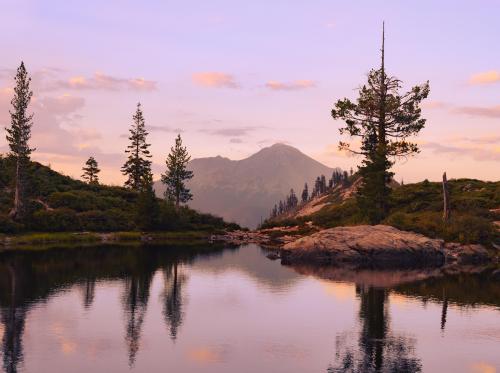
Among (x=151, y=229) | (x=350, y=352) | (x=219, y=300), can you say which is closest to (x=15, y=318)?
(x=219, y=300)

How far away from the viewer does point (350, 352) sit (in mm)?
18984

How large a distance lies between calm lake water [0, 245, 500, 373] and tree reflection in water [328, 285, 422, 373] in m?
0.06

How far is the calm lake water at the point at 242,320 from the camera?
17719mm

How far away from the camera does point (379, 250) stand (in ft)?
165

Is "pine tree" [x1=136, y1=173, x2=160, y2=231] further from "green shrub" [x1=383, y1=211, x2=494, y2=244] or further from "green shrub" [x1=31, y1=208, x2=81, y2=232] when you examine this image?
"green shrub" [x1=383, y1=211, x2=494, y2=244]

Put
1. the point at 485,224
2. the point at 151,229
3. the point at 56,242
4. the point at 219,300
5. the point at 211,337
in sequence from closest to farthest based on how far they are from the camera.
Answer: the point at 211,337, the point at 219,300, the point at 485,224, the point at 56,242, the point at 151,229

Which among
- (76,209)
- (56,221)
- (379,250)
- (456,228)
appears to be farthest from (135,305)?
(76,209)

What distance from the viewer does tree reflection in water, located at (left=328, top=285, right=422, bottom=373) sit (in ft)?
56.6

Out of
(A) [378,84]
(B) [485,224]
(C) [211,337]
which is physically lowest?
(C) [211,337]

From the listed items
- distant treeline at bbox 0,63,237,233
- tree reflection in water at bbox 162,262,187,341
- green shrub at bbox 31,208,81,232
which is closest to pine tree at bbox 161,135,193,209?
distant treeline at bbox 0,63,237,233

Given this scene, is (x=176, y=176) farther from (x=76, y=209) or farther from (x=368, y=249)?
(x=368, y=249)

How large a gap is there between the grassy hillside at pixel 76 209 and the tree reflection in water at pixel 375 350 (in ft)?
187

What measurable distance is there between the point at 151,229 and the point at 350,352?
225 feet

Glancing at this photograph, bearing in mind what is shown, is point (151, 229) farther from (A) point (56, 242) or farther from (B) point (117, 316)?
(B) point (117, 316)
